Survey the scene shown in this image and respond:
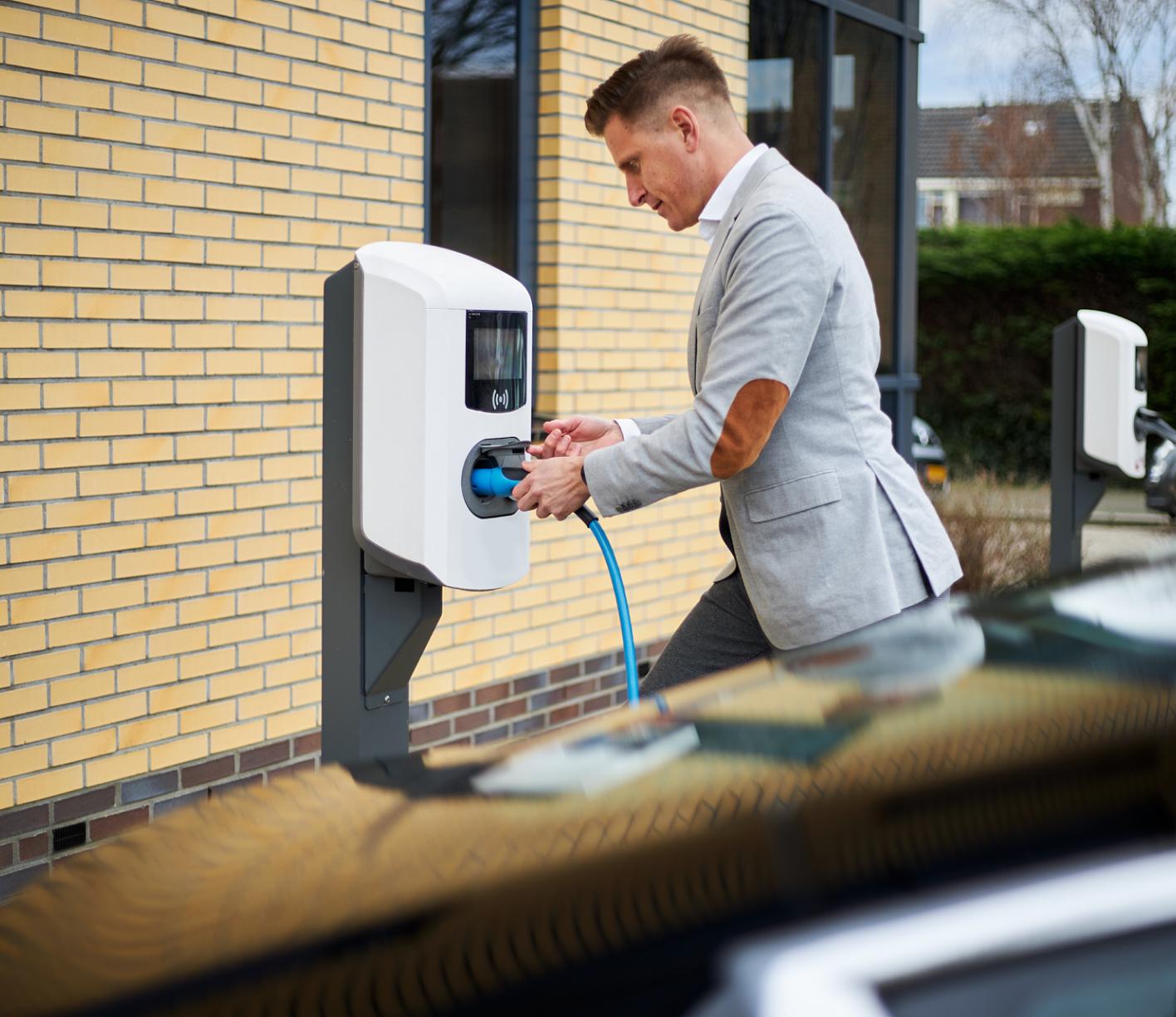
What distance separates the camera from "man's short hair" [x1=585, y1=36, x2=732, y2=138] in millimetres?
3424

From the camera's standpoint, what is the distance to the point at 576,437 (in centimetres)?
355

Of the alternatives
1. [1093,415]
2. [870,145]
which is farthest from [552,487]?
[870,145]

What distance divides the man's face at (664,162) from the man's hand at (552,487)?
0.65 meters

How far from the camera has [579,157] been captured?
19.0ft

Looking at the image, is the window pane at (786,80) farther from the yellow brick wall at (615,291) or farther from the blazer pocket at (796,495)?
the blazer pocket at (796,495)

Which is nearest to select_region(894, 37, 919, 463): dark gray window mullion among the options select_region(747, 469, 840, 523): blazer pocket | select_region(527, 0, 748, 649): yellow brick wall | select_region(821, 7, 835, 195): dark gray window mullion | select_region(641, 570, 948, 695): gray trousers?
select_region(821, 7, 835, 195): dark gray window mullion

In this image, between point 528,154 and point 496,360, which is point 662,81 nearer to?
point 496,360

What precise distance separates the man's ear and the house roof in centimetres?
3366

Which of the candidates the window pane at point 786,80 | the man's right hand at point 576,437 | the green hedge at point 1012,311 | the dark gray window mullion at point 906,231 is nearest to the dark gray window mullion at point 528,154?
the window pane at point 786,80

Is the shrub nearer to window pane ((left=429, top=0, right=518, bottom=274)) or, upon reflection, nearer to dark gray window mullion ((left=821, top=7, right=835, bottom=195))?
dark gray window mullion ((left=821, top=7, right=835, bottom=195))

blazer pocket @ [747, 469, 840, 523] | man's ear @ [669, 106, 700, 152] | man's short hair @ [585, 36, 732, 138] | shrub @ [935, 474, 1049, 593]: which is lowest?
shrub @ [935, 474, 1049, 593]

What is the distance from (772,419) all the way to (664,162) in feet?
2.28

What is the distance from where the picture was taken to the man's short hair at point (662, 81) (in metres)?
3.42

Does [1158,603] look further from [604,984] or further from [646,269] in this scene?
[646,269]
